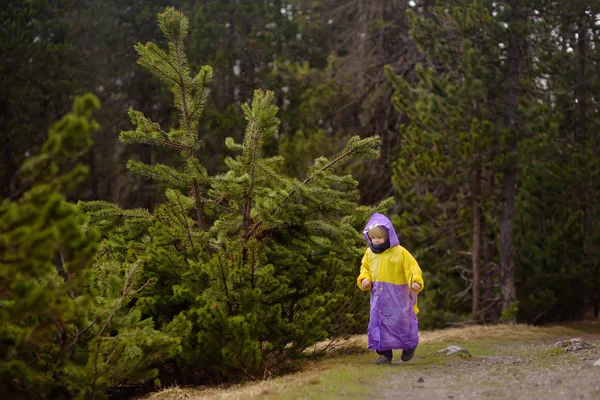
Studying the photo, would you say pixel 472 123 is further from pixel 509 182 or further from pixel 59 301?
pixel 59 301

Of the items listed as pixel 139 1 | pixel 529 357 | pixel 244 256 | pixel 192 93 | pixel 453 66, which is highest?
pixel 139 1

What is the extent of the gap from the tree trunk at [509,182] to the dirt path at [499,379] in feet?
27.1

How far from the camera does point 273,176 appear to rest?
8859 millimetres

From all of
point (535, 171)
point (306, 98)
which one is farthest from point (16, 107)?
point (535, 171)

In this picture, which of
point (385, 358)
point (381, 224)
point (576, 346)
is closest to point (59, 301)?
point (381, 224)

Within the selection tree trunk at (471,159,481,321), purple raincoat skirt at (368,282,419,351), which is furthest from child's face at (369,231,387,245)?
tree trunk at (471,159,481,321)

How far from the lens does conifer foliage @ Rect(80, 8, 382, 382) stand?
816 centimetres

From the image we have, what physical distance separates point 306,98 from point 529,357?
15.3m

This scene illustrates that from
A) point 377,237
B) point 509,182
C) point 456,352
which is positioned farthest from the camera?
point 509,182

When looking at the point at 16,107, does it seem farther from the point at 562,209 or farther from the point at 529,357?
the point at 529,357

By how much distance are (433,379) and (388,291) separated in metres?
1.40

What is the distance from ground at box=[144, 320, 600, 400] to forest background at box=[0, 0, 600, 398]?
465mm

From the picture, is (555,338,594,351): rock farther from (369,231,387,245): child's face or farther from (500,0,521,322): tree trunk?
(500,0,521,322): tree trunk

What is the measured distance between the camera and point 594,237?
19359 millimetres
